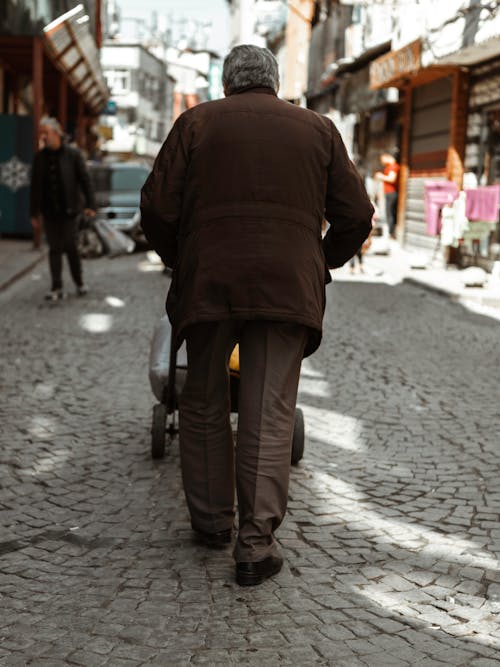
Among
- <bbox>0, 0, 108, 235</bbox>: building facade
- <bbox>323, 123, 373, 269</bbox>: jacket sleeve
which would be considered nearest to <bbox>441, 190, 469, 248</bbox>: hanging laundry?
<bbox>0, 0, 108, 235</bbox>: building facade

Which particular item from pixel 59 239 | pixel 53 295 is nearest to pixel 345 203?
pixel 59 239

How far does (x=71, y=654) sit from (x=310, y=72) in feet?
110

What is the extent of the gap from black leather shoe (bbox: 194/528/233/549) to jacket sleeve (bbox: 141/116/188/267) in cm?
113

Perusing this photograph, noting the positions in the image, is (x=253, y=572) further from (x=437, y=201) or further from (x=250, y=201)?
(x=437, y=201)

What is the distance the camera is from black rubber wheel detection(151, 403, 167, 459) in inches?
206

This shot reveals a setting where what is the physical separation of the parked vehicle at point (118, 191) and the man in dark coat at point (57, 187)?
8352 millimetres

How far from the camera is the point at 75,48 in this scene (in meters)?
22.5

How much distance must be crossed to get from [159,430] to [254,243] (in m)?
1.89

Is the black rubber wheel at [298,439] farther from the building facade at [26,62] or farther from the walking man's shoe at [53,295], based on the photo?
the building facade at [26,62]

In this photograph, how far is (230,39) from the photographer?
243 feet

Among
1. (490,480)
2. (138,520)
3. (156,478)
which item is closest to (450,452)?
(490,480)

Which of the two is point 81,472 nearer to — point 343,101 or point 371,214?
point 371,214

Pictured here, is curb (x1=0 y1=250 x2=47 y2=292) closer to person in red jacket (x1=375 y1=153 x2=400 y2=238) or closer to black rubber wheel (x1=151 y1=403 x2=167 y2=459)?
person in red jacket (x1=375 y1=153 x2=400 y2=238)

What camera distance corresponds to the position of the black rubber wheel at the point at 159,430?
5227mm
